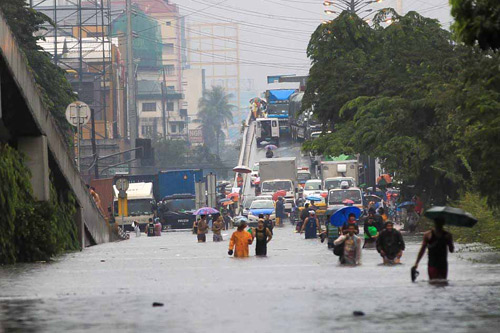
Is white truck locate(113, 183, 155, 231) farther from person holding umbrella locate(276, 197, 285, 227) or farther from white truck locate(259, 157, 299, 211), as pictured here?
person holding umbrella locate(276, 197, 285, 227)

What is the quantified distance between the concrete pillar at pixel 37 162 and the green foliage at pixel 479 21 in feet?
62.2

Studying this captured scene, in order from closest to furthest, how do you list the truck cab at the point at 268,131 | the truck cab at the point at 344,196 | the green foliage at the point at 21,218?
the green foliage at the point at 21,218 < the truck cab at the point at 344,196 < the truck cab at the point at 268,131

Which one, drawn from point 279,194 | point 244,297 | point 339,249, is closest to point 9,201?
point 339,249

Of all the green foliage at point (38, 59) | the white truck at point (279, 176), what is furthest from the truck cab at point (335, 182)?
the green foliage at point (38, 59)

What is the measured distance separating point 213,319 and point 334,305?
228 centimetres

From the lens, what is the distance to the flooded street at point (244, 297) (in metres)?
14.8

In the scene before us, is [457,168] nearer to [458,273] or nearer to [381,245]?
[381,245]

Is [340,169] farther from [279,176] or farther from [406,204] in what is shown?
[406,204]

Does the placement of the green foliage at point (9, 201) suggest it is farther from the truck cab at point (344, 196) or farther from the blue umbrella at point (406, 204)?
the truck cab at point (344, 196)

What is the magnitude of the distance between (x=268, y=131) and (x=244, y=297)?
287 feet

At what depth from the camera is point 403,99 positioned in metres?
48.0

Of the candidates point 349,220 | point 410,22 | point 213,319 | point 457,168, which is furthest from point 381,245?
point 410,22

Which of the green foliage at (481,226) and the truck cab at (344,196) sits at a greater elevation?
the truck cab at (344,196)

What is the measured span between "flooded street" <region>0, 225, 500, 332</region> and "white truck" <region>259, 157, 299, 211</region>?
152 ft
